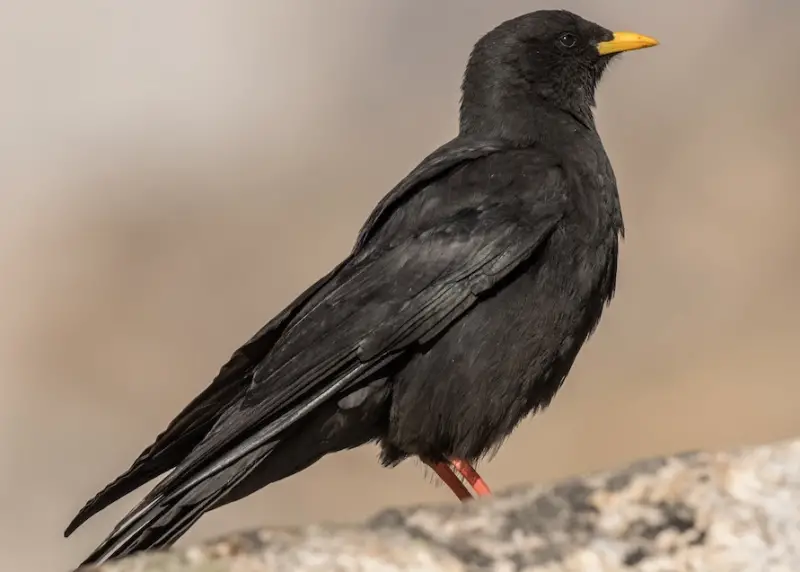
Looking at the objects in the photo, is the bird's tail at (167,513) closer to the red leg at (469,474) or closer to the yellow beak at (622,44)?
the red leg at (469,474)

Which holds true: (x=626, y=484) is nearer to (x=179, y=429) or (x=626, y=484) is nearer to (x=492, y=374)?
(x=492, y=374)

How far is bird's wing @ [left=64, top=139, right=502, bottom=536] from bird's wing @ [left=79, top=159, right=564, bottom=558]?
111 mm

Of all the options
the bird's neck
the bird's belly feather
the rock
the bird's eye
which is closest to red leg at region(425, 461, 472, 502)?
the bird's belly feather

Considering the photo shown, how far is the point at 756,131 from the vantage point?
20125 mm

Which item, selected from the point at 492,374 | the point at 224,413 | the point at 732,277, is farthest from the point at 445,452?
the point at 732,277

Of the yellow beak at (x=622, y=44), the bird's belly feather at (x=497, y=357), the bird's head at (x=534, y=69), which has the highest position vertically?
the yellow beak at (x=622, y=44)

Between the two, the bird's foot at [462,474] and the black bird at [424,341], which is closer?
the black bird at [424,341]

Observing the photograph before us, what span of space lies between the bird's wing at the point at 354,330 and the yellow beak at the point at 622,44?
1356 mm

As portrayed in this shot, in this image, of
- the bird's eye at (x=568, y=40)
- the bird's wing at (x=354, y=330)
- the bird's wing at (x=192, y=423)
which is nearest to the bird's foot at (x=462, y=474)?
the bird's wing at (x=354, y=330)

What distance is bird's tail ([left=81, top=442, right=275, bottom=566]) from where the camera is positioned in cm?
554

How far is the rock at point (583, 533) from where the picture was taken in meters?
4.59

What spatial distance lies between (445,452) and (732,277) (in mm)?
11821

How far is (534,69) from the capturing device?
7367mm

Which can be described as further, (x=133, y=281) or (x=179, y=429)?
(x=133, y=281)
